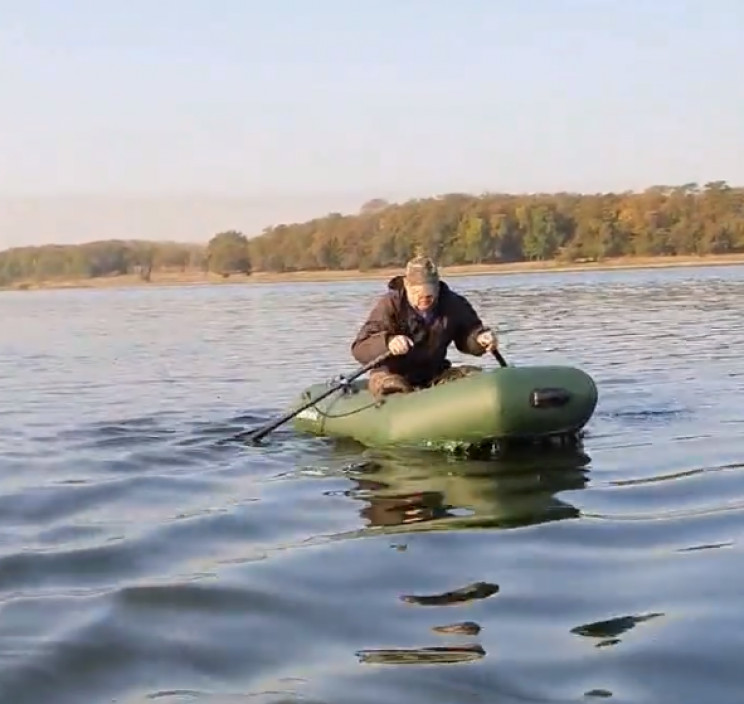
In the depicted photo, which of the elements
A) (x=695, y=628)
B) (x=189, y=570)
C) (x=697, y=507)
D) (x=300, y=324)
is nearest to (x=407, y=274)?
(x=697, y=507)

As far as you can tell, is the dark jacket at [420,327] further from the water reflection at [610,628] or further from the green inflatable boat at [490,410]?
the water reflection at [610,628]

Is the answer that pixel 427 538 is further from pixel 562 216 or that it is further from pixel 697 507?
pixel 562 216

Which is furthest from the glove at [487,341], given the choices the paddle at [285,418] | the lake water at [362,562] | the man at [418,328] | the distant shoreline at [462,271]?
the distant shoreline at [462,271]

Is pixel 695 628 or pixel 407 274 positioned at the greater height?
pixel 407 274

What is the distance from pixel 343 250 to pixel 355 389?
74.2m

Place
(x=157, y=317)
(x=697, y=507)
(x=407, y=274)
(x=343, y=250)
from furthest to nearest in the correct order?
(x=343, y=250)
(x=157, y=317)
(x=407, y=274)
(x=697, y=507)

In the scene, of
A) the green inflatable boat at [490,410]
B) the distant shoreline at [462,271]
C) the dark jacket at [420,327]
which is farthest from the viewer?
the distant shoreline at [462,271]

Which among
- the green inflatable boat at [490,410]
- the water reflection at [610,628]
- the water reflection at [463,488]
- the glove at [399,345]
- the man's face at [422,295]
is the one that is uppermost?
the man's face at [422,295]

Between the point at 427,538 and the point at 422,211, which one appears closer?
the point at 427,538

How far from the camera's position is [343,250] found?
278 ft

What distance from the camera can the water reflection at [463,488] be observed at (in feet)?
24.1

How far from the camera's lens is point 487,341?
986 centimetres

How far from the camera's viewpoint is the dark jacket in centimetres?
996

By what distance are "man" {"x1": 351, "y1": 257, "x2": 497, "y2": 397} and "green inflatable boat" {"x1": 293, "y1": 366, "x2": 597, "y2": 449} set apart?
31cm
